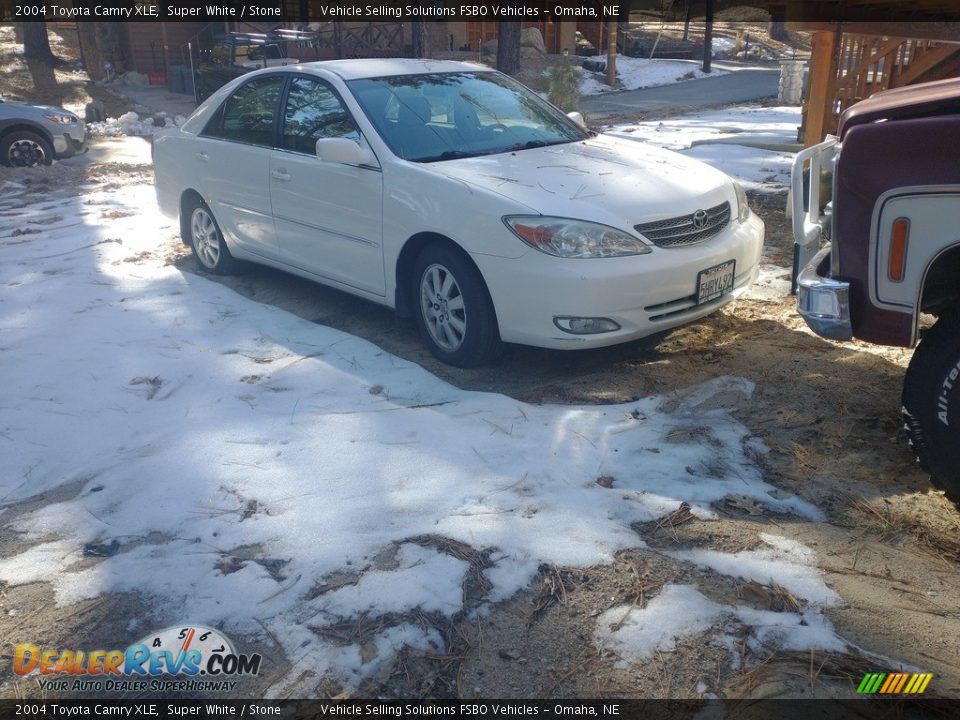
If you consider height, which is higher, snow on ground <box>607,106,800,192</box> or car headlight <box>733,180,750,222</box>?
car headlight <box>733,180,750,222</box>

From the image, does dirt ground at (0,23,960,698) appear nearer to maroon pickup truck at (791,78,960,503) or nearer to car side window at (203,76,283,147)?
maroon pickup truck at (791,78,960,503)

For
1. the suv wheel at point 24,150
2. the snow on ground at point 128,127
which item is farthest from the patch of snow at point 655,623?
the snow on ground at point 128,127

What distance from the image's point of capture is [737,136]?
44.5 ft

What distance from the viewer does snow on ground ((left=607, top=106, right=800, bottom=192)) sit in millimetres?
10562

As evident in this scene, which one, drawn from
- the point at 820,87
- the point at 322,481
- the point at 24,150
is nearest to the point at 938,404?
the point at 322,481

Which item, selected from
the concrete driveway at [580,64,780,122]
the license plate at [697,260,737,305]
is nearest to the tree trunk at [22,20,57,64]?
the concrete driveway at [580,64,780,122]

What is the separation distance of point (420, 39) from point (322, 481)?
17833mm

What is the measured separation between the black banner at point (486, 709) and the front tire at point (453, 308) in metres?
2.64

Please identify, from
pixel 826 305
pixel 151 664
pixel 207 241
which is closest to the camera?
pixel 151 664

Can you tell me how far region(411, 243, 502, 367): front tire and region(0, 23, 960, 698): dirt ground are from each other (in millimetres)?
138

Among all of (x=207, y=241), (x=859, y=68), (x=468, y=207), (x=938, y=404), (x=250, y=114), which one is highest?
(x=859, y=68)

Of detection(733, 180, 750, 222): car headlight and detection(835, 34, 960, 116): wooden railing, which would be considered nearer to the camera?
detection(733, 180, 750, 222): car headlight

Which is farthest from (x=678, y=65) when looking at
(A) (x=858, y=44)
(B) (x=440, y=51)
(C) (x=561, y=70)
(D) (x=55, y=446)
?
(D) (x=55, y=446)

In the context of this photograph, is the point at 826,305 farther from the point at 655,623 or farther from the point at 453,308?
the point at 453,308
